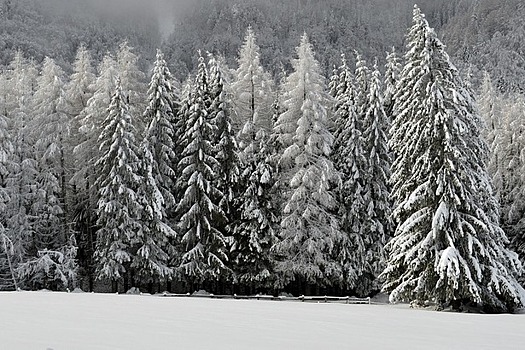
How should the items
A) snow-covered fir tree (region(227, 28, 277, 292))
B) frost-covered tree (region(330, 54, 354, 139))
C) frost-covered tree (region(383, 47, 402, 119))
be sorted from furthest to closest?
1. frost-covered tree (region(383, 47, 402, 119))
2. frost-covered tree (region(330, 54, 354, 139))
3. snow-covered fir tree (region(227, 28, 277, 292))

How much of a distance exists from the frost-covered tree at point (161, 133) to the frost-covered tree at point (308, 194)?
7.35 m

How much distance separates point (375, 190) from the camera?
34656mm

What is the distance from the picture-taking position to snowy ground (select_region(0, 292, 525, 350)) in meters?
8.83

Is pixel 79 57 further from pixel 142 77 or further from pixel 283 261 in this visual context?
pixel 283 261

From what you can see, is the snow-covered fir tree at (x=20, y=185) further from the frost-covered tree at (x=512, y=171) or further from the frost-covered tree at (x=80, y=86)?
the frost-covered tree at (x=512, y=171)

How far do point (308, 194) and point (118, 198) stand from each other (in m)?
11.1

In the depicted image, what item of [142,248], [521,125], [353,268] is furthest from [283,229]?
[521,125]

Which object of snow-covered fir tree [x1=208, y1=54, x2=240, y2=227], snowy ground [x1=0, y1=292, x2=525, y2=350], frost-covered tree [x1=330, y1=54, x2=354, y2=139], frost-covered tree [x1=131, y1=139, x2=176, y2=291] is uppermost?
frost-covered tree [x1=330, y1=54, x2=354, y2=139]

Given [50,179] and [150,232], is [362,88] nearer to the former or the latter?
[150,232]

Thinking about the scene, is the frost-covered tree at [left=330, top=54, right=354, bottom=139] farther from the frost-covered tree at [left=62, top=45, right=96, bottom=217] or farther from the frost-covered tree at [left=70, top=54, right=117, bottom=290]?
the frost-covered tree at [left=62, top=45, right=96, bottom=217]

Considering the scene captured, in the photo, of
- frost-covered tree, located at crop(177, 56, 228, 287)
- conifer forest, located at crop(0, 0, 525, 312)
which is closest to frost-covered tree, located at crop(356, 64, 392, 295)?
conifer forest, located at crop(0, 0, 525, 312)

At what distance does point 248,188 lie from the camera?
33.0m

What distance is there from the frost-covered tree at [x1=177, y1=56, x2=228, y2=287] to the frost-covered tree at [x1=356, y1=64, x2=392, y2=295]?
8.95 meters

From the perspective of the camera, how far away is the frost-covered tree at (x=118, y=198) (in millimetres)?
31219
